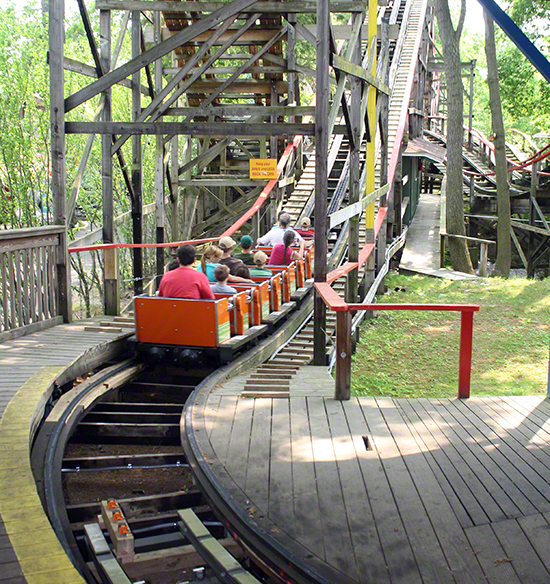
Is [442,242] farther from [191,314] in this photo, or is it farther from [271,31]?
[191,314]

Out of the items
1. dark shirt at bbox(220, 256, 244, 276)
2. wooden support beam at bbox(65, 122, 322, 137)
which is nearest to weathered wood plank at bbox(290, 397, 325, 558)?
dark shirt at bbox(220, 256, 244, 276)

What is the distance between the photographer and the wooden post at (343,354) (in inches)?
193

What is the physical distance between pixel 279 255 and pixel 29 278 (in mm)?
3641

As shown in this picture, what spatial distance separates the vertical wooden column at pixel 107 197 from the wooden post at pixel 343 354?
4.04 meters

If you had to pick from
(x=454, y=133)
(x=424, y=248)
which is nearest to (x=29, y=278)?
(x=454, y=133)

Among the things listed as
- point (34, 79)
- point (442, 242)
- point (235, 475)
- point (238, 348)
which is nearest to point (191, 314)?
point (238, 348)

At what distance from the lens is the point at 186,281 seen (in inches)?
251

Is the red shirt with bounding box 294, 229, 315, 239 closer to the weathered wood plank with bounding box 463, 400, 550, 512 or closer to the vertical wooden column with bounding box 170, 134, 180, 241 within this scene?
the vertical wooden column with bounding box 170, 134, 180, 241

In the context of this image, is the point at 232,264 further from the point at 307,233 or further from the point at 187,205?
the point at 187,205

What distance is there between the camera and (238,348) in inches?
276

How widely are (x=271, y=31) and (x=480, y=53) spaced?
42198 mm

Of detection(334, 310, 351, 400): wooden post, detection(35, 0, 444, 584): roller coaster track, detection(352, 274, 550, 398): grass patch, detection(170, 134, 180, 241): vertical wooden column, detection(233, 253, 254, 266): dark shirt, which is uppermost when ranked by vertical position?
detection(170, 134, 180, 241): vertical wooden column

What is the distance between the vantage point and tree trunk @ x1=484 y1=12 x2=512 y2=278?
16.0m

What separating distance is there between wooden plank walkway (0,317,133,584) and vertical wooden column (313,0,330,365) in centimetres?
215
